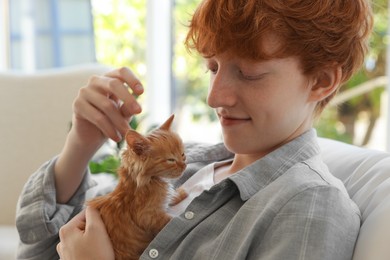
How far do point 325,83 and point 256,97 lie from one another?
7.1 inches

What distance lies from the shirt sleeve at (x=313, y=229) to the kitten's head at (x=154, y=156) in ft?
0.91

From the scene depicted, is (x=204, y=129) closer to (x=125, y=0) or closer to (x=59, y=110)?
(x=125, y=0)

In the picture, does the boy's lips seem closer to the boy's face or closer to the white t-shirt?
the boy's face

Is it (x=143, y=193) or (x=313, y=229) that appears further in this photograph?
(x=143, y=193)

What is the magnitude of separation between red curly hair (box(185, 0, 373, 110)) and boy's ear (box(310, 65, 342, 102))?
22 millimetres

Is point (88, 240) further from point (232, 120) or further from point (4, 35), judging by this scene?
point (4, 35)

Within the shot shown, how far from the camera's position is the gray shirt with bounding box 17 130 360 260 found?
1.11 meters

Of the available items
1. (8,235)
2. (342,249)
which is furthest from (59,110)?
(342,249)

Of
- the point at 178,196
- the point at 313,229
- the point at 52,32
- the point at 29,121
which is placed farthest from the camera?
the point at 52,32

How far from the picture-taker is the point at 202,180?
62.2 inches

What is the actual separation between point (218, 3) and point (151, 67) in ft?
8.30

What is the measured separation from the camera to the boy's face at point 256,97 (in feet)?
4.23

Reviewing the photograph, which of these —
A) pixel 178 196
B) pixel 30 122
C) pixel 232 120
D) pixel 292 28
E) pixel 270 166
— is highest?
pixel 292 28

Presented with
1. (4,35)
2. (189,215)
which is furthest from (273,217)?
(4,35)
